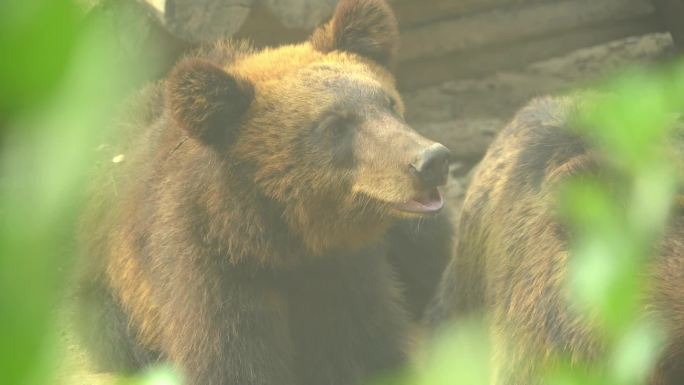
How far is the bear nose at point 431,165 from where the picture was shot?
431 centimetres

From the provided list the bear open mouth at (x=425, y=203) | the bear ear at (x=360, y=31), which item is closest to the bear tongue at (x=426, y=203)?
the bear open mouth at (x=425, y=203)

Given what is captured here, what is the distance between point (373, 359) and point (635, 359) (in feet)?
14.0

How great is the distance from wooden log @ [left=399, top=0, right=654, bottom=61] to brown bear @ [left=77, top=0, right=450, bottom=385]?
223 centimetres

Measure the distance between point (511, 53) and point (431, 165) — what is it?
3753 millimetres

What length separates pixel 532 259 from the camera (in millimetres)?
4711

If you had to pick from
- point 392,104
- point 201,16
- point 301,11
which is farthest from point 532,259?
point 201,16

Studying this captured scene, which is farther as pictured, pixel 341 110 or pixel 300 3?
pixel 300 3

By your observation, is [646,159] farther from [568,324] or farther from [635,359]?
[568,324]

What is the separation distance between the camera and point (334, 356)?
5.03m

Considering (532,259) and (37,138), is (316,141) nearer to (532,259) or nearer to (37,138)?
(532,259)

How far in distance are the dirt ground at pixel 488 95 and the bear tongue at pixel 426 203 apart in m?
3.15

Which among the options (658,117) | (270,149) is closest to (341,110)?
(270,149)

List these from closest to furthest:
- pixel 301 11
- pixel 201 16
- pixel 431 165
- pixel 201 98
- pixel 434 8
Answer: pixel 431 165 < pixel 201 98 < pixel 201 16 < pixel 301 11 < pixel 434 8

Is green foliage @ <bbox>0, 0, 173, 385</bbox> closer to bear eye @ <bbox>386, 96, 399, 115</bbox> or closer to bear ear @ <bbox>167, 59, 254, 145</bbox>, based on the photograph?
bear ear @ <bbox>167, 59, 254, 145</bbox>
